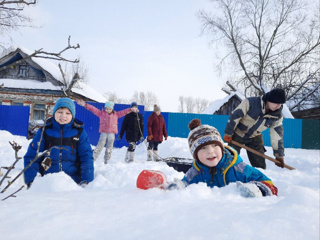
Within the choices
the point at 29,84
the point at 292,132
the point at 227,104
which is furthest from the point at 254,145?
the point at 29,84

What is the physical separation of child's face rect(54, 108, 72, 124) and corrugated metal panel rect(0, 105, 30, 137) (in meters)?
11.4

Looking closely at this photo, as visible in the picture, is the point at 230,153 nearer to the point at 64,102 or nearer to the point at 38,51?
the point at 38,51

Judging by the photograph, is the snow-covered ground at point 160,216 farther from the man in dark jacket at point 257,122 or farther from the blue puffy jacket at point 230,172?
the man in dark jacket at point 257,122

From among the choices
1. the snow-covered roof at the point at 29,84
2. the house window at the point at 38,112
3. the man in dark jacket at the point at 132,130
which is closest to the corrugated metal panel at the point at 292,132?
the man in dark jacket at the point at 132,130

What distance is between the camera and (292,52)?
1886 centimetres

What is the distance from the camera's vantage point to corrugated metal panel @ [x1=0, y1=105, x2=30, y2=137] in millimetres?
12664

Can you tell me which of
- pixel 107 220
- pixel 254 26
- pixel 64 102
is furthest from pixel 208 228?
pixel 254 26

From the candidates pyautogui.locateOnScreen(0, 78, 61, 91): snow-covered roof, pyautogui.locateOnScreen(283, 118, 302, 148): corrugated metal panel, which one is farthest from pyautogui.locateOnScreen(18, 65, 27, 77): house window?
pyautogui.locateOnScreen(283, 118, 302, 148): corrugated metal panel

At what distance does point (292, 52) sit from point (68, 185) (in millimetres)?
21221

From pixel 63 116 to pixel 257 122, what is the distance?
2.81m

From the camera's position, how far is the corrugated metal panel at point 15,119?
499 inches

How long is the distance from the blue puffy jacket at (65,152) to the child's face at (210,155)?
1.44 m

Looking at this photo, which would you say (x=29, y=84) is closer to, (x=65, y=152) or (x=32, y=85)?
(x=32, y=85)

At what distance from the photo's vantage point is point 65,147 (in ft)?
8.64
